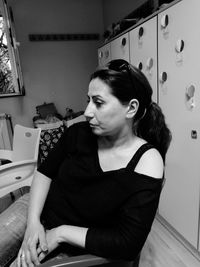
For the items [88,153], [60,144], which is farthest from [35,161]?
[88,153]

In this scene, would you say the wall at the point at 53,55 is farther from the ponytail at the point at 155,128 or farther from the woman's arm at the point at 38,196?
the ponytail at the point at 155,128

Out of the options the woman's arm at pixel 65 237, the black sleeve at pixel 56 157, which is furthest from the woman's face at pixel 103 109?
the woman's arm at pixel 65 237

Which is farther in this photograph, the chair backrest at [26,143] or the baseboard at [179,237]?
the chair backrest at [26,143]

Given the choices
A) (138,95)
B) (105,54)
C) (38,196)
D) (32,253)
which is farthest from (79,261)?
(105,54)

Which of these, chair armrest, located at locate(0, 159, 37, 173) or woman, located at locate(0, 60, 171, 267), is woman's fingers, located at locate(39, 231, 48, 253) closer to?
woman, located at locate(0, 60, 171, 267)

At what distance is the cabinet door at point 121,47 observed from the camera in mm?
2018

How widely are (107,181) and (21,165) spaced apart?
1.05 meters

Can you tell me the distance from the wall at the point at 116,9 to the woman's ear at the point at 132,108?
79.5 inches

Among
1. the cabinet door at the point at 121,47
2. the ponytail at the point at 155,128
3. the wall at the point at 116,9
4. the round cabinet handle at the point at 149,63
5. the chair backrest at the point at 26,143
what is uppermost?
the wall at the point at 116,9

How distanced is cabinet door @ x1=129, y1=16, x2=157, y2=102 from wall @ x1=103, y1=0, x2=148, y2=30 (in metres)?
0.86

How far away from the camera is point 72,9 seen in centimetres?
322

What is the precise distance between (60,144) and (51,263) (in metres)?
0.53

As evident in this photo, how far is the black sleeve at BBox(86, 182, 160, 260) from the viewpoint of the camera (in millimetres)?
756

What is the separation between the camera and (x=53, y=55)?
327 centimetres
